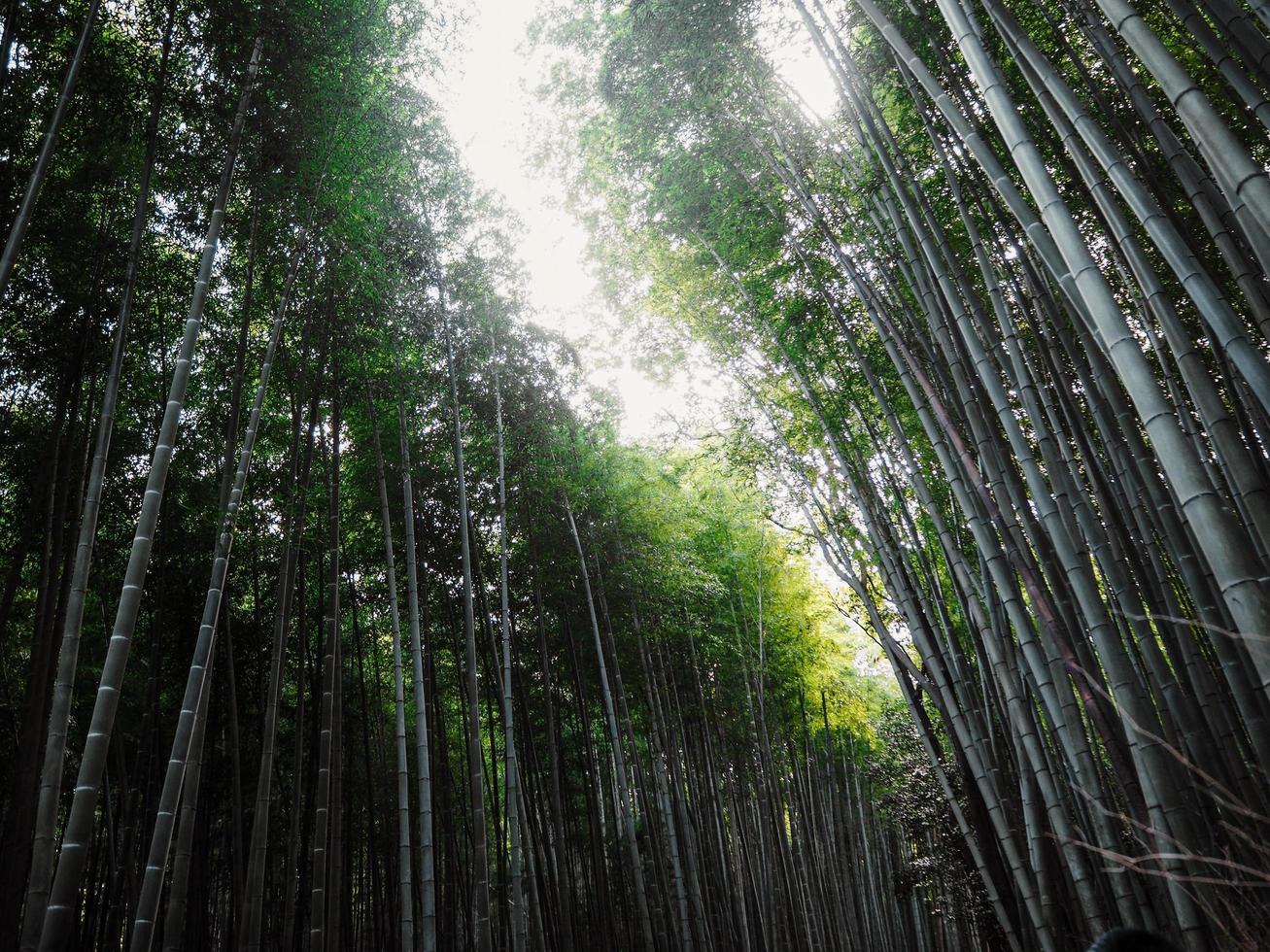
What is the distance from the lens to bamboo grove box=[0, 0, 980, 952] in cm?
366

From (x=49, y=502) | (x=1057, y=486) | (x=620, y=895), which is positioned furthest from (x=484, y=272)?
(x=620, y=895)

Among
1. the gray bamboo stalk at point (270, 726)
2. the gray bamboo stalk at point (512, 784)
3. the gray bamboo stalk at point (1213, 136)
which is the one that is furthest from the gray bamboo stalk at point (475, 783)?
the gray bamboo stalk at point (1213, 136)

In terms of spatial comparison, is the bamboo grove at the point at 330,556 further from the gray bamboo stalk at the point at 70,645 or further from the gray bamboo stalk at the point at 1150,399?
the gray bamboo stalk at the point at 1150,399

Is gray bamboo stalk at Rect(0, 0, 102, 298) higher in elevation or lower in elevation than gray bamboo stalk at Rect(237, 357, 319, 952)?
higher

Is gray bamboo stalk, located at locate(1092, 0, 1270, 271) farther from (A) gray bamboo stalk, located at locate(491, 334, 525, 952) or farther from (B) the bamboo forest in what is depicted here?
(A) gray bamboo stalk, located at locate(491, 334, 525, 952)

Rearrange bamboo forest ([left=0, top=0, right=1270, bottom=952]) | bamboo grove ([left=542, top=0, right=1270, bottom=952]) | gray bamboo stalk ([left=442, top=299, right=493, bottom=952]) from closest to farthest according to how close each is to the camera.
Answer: bamboo grove ([left=542, top=0, right=1270, bottom=952])
bamboo forest ([left=0, top=0, right=1270, bottom=952])
gray bamboo stalk ([left=442, top=299, right=493, bottom=952])

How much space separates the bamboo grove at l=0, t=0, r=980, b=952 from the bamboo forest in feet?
0.14

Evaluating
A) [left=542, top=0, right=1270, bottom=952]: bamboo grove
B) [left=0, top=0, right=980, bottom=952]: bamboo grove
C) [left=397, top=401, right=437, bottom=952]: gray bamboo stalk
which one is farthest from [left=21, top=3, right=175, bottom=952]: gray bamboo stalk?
[left=542, top=0, right=1270, bottom=952]: bamboo grove

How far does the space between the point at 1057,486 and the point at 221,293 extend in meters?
5.32

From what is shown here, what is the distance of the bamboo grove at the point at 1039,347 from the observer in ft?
4.47

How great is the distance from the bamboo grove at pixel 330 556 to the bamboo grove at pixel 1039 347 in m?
1.15

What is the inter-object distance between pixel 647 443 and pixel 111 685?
532 cm

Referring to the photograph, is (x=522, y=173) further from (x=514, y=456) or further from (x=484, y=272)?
(x=514, y=456)

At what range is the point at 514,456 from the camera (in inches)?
239
